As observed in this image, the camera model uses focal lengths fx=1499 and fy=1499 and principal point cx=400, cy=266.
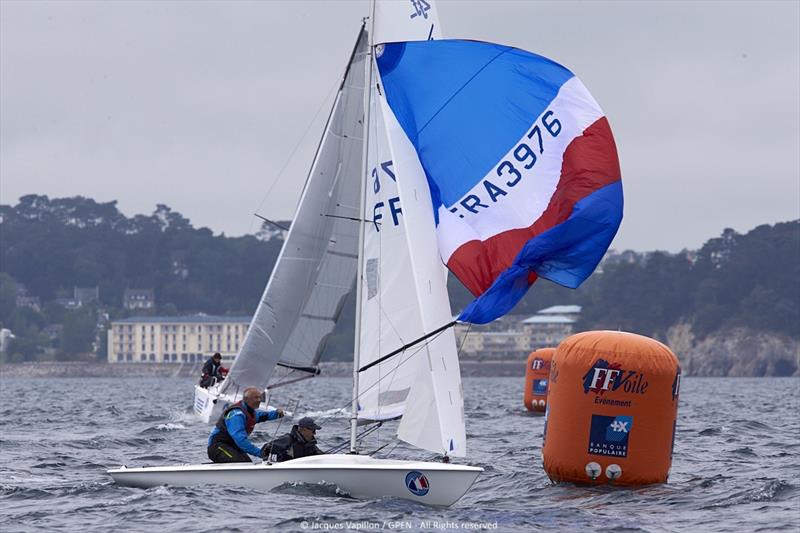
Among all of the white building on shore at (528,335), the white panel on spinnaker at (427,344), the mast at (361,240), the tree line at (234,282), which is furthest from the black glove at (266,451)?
the white building on shore at (528,335)

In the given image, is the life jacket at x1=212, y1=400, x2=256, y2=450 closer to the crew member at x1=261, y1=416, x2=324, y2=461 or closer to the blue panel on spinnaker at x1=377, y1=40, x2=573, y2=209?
the crew member at x1=261, y1=416, x2=324, y2=461

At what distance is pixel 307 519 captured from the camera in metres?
13.3

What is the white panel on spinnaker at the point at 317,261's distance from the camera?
24312 millimetres

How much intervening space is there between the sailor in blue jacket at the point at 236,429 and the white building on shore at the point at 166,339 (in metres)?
148

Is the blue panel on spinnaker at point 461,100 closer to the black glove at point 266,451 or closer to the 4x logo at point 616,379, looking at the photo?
the 4x logo at point 616,379

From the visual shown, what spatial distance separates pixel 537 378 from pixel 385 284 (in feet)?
66.6

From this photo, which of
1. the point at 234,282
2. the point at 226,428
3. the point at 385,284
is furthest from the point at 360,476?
the point at 234,282

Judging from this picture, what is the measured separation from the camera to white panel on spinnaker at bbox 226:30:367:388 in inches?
957

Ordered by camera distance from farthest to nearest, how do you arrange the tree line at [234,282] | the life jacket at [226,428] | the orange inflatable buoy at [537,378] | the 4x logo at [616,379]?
the tree line at [234,282] < the orange inflatable buoy at [537,378] < the life jacket at [226,428] < the 4x logo at [616,379]

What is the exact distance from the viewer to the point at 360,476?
14305mm

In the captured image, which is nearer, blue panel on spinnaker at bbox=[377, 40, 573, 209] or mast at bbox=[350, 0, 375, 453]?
mast at bbox=[350, 0, 375, 453]

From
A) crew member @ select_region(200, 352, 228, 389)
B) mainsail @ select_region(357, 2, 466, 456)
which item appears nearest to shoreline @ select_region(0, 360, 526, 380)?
crew member @ select_region(200, 352, 228, 389)

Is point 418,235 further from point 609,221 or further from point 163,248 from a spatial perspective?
point 163,248

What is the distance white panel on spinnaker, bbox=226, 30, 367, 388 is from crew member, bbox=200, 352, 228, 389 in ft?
7.41
